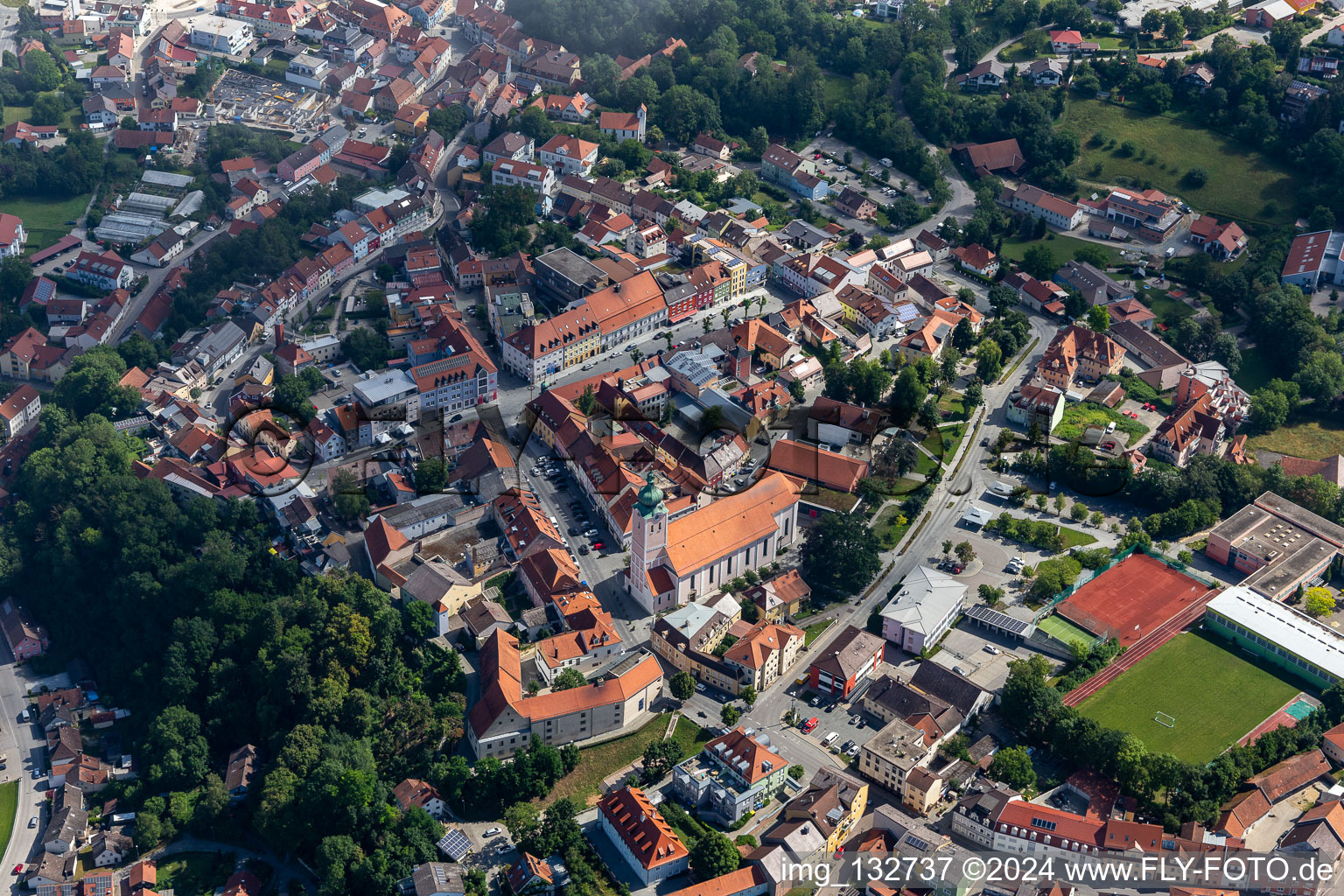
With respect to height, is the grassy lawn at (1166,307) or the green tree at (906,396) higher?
the green tree at (906,396)

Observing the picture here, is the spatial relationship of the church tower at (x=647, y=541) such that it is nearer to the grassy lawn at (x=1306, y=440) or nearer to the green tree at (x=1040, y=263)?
the grassy lawn at (x=1306, y=440)

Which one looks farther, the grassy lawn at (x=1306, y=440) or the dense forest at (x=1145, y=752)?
the grassy lawn at (x=1306, y=440)

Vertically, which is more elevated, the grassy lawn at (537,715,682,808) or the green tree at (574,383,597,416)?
the green tree at (574,383,597,416)

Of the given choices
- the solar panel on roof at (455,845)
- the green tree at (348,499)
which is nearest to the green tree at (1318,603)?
the solar panel on roof at (455,845)

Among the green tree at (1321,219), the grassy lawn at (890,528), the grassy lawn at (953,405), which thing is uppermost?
the green tree at (1321,219)

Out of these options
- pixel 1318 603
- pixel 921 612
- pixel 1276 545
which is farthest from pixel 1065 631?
pixel 1276 545

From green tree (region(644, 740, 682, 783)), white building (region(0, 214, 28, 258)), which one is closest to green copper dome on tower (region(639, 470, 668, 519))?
green tree (region(644, 740, 682, 783))

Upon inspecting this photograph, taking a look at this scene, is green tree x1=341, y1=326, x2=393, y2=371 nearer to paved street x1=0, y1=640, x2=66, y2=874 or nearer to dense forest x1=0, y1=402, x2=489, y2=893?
dense forest x1=0, y1=402, x2=489, y2=893

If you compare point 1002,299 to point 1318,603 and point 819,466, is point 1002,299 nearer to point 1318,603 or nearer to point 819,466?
point 819,466
